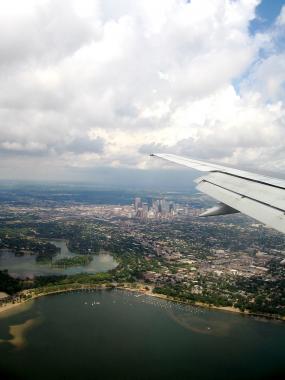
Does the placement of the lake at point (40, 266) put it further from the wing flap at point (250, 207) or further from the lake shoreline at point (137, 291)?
the wing flap at point (250, 207)

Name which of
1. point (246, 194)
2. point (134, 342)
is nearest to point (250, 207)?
point (246, 194)

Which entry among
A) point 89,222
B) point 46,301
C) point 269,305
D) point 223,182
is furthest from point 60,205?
point 223,182

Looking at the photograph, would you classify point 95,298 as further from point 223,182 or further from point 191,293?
point 223,182

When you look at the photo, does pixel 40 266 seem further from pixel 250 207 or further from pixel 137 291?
pixel 250 207

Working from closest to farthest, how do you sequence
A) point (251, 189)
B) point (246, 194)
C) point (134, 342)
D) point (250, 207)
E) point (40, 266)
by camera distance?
point (250, 207), point (246, 194), point (251, 189), point (134, 342), point (40, 266)

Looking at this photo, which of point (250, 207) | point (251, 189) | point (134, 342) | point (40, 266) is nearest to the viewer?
point (250, 207)

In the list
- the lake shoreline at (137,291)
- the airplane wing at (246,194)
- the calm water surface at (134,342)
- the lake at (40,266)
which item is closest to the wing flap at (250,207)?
the airplane wing at (246,194)
